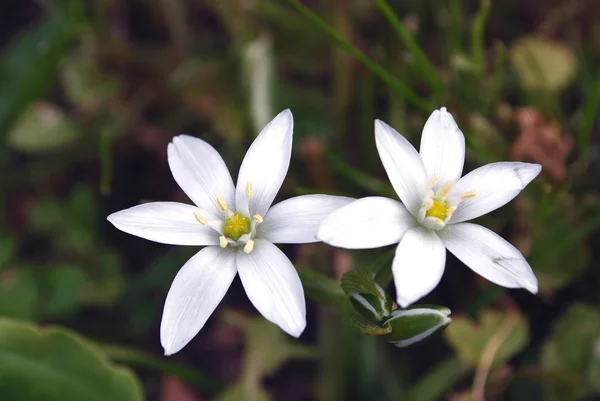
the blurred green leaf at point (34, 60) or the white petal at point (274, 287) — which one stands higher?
the blurred green leaf at point (34, 60)

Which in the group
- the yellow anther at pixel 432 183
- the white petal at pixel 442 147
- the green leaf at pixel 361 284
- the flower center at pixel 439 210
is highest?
the white petal at pixel 442 147

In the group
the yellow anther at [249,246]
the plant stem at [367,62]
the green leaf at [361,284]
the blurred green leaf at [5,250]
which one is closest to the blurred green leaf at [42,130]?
the blurred green leaf at [5,250]

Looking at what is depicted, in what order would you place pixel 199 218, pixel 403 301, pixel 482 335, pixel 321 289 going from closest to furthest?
pixel 403 301
pixel 199 218
pixel 321 289
pixel 482 335

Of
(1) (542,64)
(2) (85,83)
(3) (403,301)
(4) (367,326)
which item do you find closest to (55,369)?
(4) (367,326)

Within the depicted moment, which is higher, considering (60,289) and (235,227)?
(235,227)

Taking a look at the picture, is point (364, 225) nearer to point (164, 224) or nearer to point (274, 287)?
point (274, 287)

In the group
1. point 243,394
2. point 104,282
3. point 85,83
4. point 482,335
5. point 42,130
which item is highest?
point 85,83

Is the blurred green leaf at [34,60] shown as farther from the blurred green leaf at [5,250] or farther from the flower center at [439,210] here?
the flower center at [439,210]
